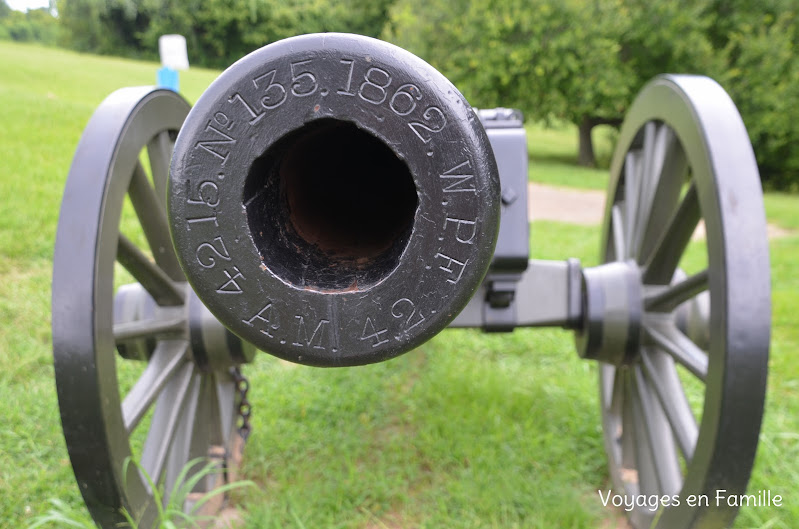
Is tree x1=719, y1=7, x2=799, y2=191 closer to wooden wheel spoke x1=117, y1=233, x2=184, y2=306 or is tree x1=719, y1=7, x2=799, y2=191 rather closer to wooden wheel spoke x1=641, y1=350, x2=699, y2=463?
wooden wheel spoke x1=641, y1=350, x2=699, y2=463

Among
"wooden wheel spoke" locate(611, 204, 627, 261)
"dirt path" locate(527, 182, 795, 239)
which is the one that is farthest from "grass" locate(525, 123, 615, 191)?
"wooden wheel spoke" locate(611, 204, 627, 261)

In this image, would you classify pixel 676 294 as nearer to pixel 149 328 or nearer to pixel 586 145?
pixel 149 328

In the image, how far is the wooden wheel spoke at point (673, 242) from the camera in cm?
170

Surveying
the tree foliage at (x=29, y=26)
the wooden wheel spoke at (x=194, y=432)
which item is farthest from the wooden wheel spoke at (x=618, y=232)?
the tree foliage at (x=29, y=26)

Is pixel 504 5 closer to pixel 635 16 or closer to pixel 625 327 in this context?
pixel 635 16

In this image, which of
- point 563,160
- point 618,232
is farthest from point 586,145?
point 618,232

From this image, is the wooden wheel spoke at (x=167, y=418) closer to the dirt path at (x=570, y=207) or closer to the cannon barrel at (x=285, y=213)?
the cannon barrel at (x=285, y=213)

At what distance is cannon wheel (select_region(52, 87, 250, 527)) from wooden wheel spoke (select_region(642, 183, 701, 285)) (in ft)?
4.25

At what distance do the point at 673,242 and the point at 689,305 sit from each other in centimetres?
22

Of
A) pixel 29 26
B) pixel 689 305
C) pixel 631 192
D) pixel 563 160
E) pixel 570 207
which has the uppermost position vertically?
pixel 29 26

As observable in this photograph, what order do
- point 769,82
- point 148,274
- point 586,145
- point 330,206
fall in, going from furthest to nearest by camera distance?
point 586,145
point 769,82
point 148,274
point 330,206

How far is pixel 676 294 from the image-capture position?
176 centimetres

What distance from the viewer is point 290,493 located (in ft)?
6.59

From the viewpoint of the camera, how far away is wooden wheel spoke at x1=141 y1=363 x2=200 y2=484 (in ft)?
5.79
